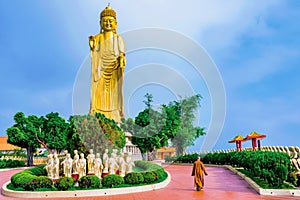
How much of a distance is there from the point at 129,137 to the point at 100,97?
4.26 m

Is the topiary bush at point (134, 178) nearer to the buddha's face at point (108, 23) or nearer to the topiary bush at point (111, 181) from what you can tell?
the topiary bush at point (111, 181)

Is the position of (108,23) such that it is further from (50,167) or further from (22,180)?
(22,180)

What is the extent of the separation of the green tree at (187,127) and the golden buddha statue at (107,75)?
9.43 metres

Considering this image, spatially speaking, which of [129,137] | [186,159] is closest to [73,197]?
[129,137]

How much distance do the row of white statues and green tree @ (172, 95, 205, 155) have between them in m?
20.9

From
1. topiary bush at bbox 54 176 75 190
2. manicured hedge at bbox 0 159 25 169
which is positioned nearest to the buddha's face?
manicured hedge at bbox 0 159 25 169

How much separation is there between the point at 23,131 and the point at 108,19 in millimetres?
12824

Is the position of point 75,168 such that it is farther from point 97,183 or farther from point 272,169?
point 272,169

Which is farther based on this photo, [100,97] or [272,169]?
[100,97]

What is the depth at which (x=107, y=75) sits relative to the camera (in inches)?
1099

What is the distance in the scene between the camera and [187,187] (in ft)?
41.5

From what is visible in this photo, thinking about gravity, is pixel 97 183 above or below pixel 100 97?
below

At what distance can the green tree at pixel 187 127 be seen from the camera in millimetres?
34656

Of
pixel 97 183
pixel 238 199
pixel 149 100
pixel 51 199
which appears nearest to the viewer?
pixel 238 199
